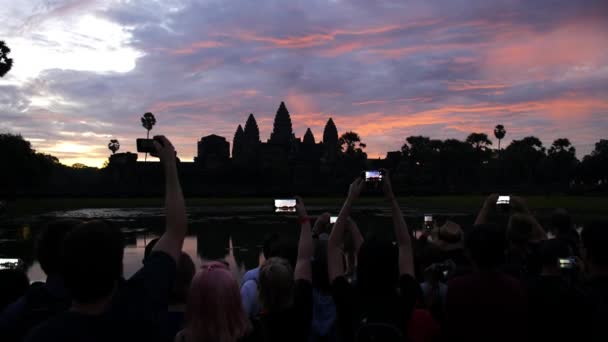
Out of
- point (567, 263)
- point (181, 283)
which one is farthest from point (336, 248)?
point (567, 263)

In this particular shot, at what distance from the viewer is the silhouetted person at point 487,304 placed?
3332 millimetres

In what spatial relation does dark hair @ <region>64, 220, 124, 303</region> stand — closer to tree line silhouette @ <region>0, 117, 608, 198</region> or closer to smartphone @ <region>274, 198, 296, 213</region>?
smartphone @ <region>274, 198, 296, 213</region>

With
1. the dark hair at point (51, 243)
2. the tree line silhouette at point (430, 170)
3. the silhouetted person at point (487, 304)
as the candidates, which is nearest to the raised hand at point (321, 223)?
the silhouetted person at point (487, 304)

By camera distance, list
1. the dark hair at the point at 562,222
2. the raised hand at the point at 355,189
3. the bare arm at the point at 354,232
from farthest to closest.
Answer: the dark hair at the point at 562,222
the bare arm at the point at 354,232
the raised hand at the point at 355,189

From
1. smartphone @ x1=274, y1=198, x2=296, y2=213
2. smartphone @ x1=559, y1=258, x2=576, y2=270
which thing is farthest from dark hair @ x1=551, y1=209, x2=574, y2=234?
smartphone @ x1=274, y1=198, x2=296, y2=213

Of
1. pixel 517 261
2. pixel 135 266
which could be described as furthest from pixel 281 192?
pixel 517 261

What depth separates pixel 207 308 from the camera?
270 centimetres

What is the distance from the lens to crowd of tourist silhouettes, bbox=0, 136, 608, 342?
208 centimetres

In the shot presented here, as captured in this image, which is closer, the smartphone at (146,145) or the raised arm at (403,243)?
the smartphone at (146,145)

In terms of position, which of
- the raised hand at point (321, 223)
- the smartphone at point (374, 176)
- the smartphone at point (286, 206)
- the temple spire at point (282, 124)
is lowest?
the raised hand at point (321, 223)

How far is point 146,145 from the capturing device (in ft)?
10.5

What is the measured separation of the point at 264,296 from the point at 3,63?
39899 mm

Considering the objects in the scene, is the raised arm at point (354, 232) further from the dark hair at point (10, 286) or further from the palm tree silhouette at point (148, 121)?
the palm tree silhouette at point (148, 121)

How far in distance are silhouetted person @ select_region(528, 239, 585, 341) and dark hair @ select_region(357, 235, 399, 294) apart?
116 centimetres
